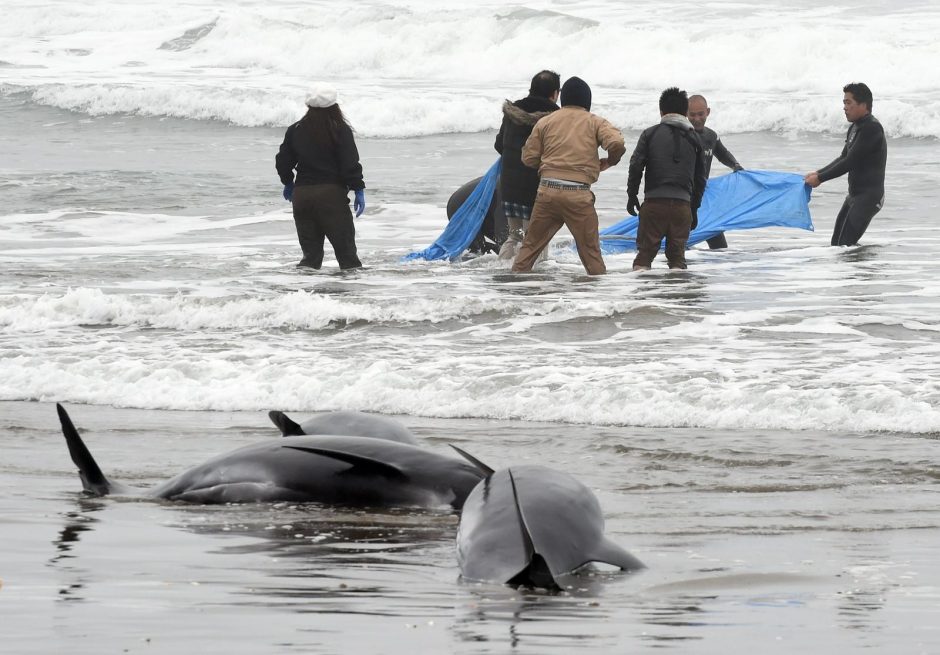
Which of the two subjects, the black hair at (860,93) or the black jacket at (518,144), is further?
the black hair at (860,93)

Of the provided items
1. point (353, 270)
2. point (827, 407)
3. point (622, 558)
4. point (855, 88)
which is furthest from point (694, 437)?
point (855, 88)

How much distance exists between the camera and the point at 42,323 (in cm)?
1099

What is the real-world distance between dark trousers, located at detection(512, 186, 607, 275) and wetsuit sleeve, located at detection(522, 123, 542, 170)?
266 millimetres

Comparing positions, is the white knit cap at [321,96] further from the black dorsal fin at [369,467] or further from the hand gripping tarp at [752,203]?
the black dorsal fin at [369,467]

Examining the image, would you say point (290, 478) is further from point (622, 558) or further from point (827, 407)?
point (827, 407)

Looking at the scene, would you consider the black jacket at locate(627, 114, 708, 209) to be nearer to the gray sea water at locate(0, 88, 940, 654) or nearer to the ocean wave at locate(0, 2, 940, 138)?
the gray sea water at locate(0, 88, 940, 654)

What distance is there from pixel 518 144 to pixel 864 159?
3774mm

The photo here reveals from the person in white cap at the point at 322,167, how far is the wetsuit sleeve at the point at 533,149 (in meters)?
1.55

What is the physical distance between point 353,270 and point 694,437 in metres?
7.13

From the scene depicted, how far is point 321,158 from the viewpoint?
13.1 metres

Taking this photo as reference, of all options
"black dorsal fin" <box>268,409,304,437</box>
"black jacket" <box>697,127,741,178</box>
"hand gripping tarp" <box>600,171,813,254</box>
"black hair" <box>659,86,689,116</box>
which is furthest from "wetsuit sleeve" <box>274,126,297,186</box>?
"black dorsal fin" <box>268,409,304,437</box>

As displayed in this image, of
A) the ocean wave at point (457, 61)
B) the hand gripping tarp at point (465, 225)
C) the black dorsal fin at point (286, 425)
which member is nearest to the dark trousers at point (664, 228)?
the hand gripping tarp at point (465, 225)

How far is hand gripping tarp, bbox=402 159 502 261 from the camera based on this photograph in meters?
15.1

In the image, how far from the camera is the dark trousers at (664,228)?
13102 mm
